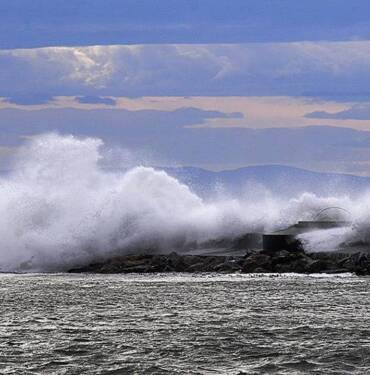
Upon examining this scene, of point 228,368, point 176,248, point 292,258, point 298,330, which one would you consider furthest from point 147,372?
point 176,248

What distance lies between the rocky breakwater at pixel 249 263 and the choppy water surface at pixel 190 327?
494 cm

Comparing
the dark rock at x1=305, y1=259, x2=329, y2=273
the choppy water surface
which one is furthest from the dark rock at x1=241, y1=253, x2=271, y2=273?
the choppy water surface

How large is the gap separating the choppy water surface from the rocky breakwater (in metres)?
4.94

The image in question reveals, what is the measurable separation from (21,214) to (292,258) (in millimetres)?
20260

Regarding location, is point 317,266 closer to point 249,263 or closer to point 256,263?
point 256,263

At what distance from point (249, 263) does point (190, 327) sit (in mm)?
20783

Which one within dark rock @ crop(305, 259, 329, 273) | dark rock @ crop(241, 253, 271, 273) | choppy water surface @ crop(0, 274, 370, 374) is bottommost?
choppy water surface @ crop(0, 274, 370, 374)

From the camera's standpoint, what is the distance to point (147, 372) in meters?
19.1

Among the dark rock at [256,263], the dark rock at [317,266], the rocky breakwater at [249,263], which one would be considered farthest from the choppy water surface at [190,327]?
the dark rock at [256,263]

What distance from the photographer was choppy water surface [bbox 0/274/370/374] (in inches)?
781

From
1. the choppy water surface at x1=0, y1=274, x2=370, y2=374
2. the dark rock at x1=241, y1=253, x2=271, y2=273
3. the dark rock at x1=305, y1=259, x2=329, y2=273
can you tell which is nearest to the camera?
the choppy water surface at x1=0, y1=274, x2=370, y2=374

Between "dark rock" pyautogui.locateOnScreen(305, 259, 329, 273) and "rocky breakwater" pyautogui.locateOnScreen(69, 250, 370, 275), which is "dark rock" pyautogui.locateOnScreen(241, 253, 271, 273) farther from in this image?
"dark rock" pyautogui.locateOnScreen(305, 259, 329, 273)

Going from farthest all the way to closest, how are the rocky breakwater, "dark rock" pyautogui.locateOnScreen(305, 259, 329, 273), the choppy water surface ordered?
the rocky breakwater < "dark rock" pyautogui.locateOnScreen(305, 259, 329, 273) < the choppy water surface

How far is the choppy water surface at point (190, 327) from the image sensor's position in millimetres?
19828
